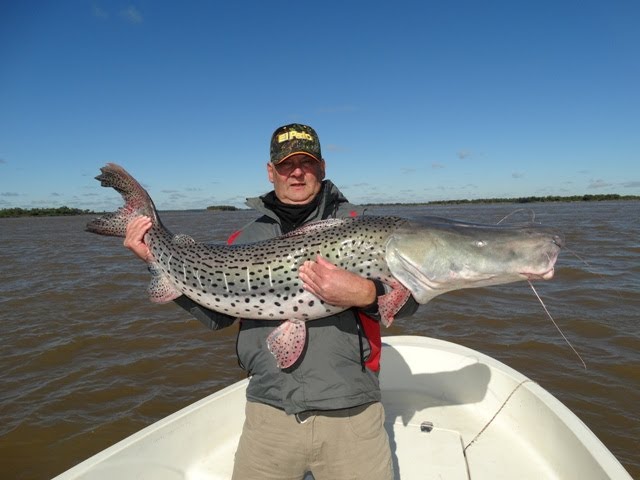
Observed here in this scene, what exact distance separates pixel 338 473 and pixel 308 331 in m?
1.06

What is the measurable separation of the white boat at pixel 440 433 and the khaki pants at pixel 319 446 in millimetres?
1255

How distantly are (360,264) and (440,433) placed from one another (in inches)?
115

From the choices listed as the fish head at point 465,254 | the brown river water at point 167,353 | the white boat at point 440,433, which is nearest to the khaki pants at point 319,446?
the fish head at point 465,254

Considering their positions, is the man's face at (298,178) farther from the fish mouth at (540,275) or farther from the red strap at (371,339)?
the fish mouth at (540,275)

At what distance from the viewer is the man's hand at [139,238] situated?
12.3 ft

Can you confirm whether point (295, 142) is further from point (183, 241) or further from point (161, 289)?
point (161, 289)

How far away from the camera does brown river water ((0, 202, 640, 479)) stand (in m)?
6.02

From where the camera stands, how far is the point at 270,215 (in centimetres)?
366

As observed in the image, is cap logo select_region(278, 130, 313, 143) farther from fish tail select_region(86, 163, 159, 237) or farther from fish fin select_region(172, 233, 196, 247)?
fish tail select_region(86, 163, 159, 237)

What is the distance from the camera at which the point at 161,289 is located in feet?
12.1

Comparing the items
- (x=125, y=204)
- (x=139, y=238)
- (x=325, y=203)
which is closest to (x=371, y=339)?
(x=325, y=203)

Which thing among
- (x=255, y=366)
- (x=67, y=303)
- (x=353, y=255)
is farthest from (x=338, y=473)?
(x=67, y=303)

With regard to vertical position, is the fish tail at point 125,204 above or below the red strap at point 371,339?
above

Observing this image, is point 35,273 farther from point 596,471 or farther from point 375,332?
point 596,471
